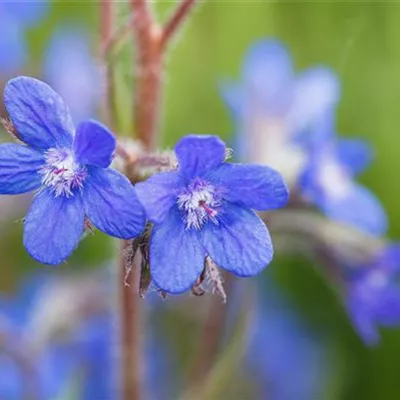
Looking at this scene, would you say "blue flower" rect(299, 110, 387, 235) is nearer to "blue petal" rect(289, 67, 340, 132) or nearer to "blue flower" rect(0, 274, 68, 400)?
"blue petal" rect(289, 67, 340, 132)

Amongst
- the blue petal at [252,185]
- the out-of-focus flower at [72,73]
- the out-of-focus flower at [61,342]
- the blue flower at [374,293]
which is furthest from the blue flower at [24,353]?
the blue petal at [252,185]

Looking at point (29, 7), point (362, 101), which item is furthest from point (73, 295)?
point (362, 101)

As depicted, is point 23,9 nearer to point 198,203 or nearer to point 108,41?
point 108,41

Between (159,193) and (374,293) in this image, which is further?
(374,293)

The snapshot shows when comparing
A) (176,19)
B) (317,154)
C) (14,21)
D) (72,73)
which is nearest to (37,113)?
(176,19)

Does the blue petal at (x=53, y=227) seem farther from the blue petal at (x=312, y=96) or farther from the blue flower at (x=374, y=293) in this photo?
the blue petal at (x=312, y=96)
